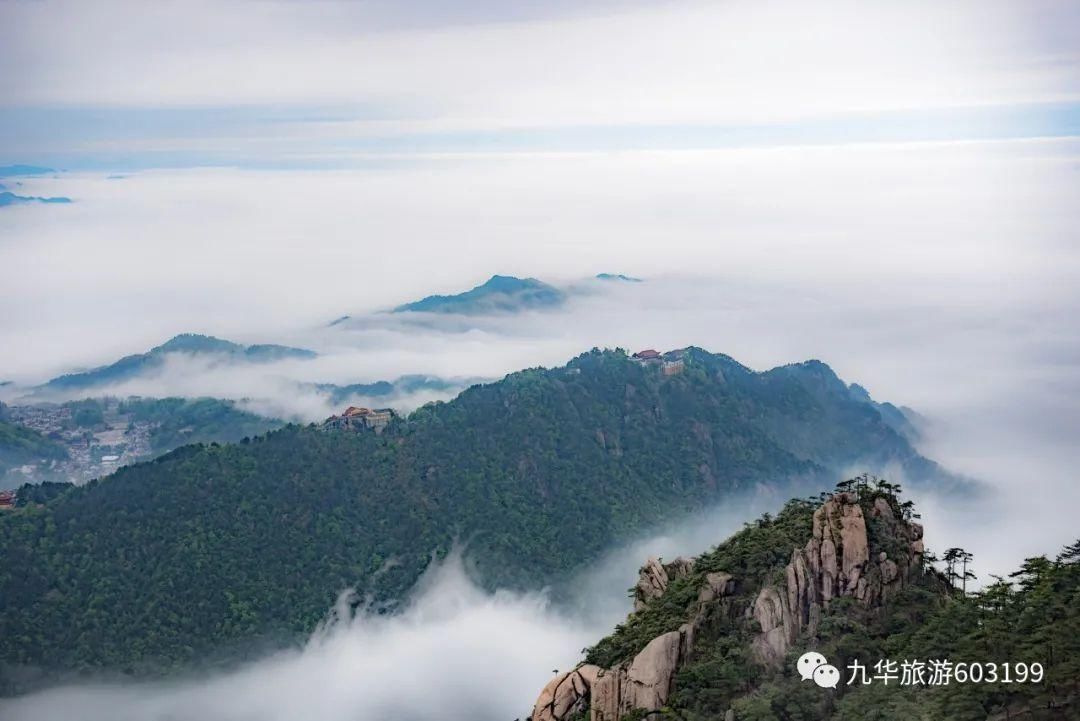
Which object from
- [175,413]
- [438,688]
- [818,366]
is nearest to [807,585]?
[438,688]

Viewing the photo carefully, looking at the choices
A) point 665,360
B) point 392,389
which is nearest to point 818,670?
point 665,360

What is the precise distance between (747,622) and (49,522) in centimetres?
6124

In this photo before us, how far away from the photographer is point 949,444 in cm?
13738

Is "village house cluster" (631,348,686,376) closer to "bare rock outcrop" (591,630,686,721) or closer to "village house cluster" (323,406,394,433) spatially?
"village house cluster" (323,406,394,433)

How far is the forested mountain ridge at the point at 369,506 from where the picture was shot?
8569 cm

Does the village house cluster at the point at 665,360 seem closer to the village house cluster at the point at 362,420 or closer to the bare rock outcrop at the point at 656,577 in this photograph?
the village house cluster at the point at 362,420

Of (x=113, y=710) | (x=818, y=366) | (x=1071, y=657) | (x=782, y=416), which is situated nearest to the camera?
(x=1071, y=657)

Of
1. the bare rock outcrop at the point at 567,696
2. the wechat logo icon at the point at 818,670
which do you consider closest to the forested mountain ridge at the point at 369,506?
the bare rock outcrop at the point at 567,696

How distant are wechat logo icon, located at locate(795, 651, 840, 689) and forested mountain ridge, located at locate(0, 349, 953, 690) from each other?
5231cm

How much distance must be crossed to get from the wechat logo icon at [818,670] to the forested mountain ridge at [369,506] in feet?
172

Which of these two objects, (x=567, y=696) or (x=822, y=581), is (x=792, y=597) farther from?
(x=567, y=696)

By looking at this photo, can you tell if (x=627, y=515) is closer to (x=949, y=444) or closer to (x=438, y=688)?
(x=438, y=688)

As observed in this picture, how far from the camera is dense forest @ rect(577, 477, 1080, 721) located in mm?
36500

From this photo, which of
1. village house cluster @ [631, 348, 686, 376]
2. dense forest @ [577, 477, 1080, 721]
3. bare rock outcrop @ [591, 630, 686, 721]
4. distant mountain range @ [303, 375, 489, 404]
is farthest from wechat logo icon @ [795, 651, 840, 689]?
distant mountain range @ [303, 375, 489, 404]
